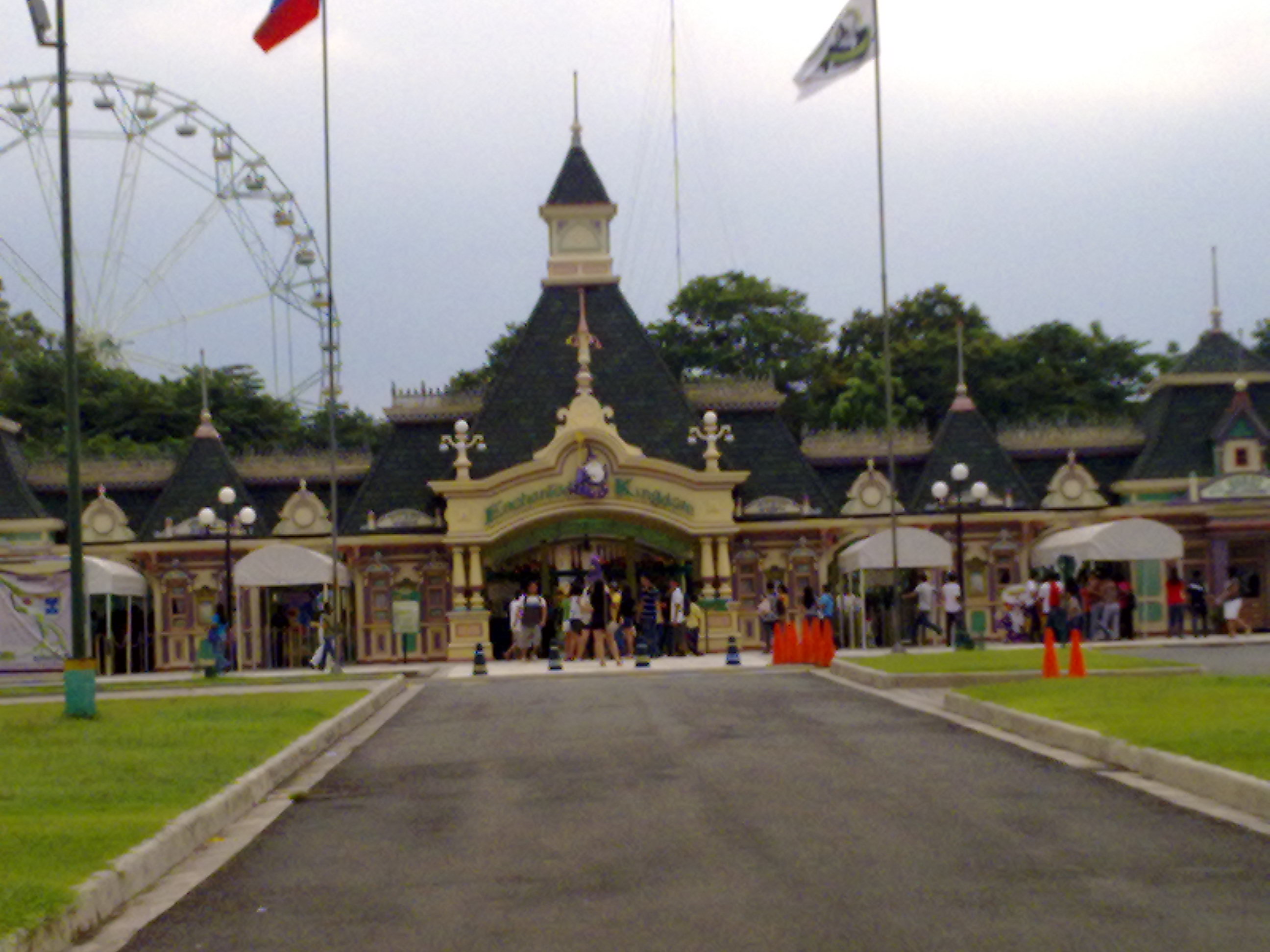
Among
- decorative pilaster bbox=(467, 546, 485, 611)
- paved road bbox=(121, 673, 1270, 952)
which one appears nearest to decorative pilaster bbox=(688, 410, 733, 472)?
decorative pilaster bbox=(467, 546, 485, 611)

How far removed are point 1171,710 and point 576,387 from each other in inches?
1246

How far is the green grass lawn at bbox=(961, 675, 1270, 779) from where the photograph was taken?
1596 cm

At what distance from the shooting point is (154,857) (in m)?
12.0

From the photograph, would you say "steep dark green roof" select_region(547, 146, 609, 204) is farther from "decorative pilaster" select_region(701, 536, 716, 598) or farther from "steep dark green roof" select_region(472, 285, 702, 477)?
"decorative pilaster" select_region(701, 536, 716, 598)

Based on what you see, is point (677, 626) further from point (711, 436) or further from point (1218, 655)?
point (1218, 655)

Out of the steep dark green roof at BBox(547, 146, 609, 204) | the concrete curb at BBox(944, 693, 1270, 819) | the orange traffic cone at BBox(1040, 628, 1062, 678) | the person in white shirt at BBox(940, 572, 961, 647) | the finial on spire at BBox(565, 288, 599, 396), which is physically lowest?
the concrete curb at BBox(944, 693, 1270, 819)

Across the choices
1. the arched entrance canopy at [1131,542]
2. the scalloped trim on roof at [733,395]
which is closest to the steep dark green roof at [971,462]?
the scalloped trim on roof at [733,395]

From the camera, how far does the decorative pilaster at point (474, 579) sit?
158ft

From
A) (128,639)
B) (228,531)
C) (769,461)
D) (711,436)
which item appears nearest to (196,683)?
(228,531)

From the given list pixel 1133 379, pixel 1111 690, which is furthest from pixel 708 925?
pixel 1133 379

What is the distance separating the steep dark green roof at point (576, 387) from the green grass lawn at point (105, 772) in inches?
819

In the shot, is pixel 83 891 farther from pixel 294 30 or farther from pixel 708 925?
pixel 294 30

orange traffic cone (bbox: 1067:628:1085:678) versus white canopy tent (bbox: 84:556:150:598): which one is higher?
white canopy tent (bbox: 84:556:150:598)

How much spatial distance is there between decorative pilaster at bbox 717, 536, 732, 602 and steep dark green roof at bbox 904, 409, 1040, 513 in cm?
545
